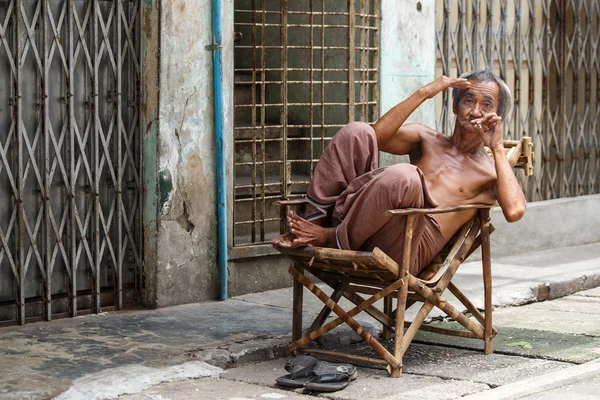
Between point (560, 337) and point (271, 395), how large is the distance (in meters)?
2.29

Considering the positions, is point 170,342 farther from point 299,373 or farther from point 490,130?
point 490,130

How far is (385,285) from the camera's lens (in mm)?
6109

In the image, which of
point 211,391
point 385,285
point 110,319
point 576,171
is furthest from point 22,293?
point 576,171

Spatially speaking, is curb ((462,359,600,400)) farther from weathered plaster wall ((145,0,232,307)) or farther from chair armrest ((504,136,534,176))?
weathered plaster wall ((145,0,232,307))

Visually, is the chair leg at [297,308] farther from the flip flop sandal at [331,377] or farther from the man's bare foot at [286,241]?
the flip flop sandal at [331,377]

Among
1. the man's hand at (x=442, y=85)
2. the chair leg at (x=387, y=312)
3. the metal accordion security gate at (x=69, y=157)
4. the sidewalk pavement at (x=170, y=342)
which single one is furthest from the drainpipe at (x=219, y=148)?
the man's hand at (x=442, y=85)

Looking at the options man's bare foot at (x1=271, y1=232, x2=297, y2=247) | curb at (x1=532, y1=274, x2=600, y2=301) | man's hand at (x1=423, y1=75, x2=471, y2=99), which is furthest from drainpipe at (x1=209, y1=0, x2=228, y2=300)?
curb at (x1=532, y1=274, x2=600, y2=301)

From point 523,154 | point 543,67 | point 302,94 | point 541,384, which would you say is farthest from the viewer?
point 543,67

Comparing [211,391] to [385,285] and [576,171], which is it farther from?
[576,171]

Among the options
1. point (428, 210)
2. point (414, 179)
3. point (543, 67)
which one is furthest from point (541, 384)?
point (543, 67)

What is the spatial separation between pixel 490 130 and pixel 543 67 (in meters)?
4.62

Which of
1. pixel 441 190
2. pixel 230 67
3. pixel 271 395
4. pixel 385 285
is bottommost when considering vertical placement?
pixel 271 395

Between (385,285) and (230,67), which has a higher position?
(230,67)

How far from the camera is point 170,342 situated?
21.5 feet
